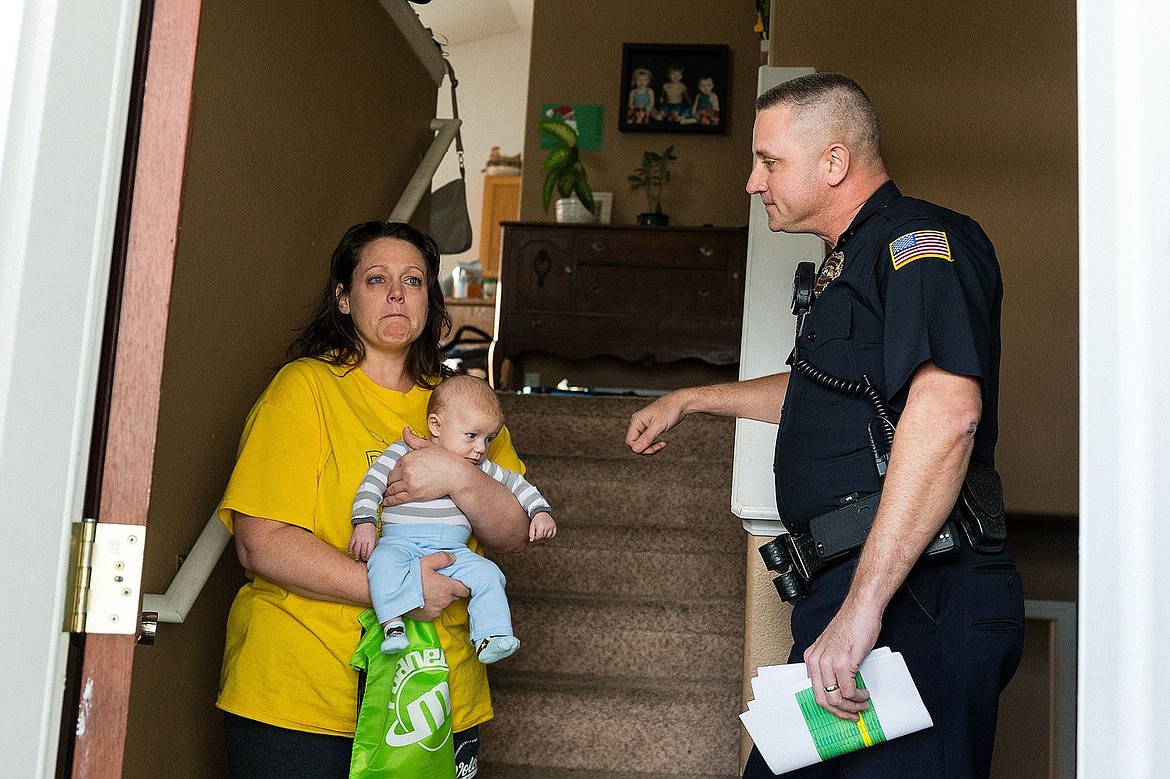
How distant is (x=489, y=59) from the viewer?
1090 centimetres

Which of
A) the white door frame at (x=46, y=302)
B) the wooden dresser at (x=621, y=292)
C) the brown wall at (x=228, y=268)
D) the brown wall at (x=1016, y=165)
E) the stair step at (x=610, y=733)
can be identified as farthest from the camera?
the wooden dresser at (x=621, y=292)

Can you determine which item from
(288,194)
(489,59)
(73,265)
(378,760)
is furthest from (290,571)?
(489,59)

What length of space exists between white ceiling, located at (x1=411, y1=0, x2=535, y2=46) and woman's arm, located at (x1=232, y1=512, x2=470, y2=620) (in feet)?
28.6

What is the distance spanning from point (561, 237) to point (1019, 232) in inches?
112

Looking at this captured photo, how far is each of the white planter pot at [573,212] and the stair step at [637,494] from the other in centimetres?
213

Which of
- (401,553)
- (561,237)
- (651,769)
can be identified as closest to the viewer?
(401,553)

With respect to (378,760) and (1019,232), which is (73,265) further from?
(1019,232)

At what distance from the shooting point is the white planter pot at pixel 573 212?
5.61 m

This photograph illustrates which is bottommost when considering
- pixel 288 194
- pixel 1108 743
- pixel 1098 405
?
pixel 1108 743

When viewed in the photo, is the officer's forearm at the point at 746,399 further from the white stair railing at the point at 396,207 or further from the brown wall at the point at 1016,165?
the brown wall at the point at 1016,165

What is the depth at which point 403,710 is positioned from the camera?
5.65ft

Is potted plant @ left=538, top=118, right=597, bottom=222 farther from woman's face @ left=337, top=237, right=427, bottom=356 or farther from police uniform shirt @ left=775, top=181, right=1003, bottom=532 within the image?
police uniform shirt @ left=775, top=181, right=1003, bottom=532

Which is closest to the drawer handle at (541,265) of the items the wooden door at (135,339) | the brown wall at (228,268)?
the brown wall at (228,268)

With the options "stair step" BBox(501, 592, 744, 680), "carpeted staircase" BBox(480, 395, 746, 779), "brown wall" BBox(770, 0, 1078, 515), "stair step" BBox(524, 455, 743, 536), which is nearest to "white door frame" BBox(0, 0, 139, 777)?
"carpeted staircase" BBox(480, 395, 746, 779)
